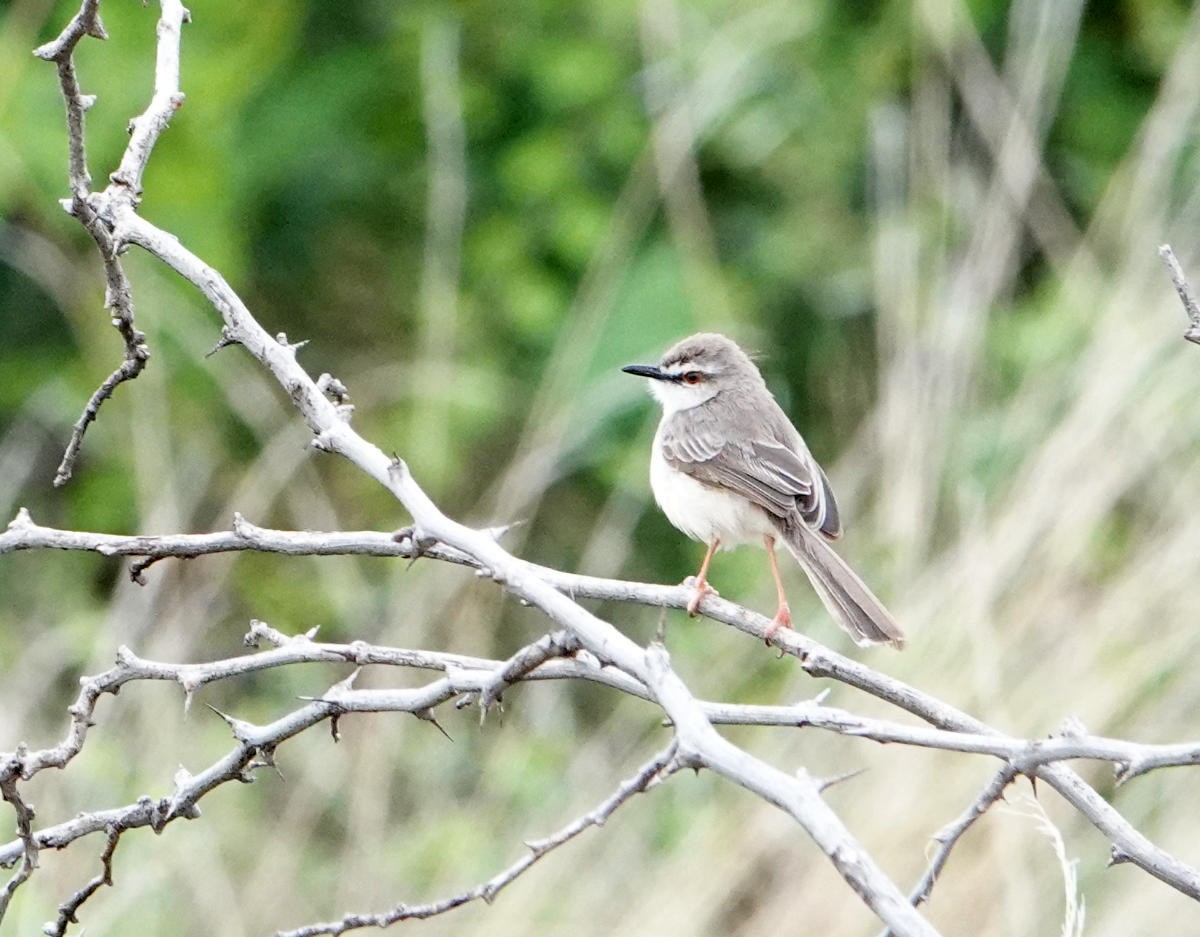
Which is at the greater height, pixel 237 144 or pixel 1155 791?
pixel 237 144

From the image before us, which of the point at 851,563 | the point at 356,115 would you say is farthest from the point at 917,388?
the point at 356,115

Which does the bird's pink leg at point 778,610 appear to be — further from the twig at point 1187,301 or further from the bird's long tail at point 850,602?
the twig at point 1187,301

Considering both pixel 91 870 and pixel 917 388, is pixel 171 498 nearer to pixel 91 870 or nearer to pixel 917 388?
pixel 91 870

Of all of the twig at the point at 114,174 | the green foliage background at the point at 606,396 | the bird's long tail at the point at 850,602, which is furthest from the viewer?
the green foliage background at the point at 606,396

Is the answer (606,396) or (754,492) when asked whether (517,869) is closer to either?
(754,492)

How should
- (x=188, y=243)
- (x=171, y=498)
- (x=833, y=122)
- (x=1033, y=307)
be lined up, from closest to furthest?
(x=171, y=498) → (x=188, y=243) → (x=1033, y=307) → (x=833, y=122)

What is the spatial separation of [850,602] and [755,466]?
0.72 meters

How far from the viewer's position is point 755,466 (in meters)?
4.99

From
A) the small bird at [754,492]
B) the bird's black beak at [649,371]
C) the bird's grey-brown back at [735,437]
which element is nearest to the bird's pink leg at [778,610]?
the small bird at [754,492]

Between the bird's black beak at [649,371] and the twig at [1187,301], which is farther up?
the bird's black beak at [649,371]

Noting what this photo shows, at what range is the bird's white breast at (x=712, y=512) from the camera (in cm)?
495

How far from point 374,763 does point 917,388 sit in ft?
8.52

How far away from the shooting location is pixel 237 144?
7.95 meters

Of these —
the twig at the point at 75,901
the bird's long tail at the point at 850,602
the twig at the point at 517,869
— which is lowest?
the twig at the point at 517,869
